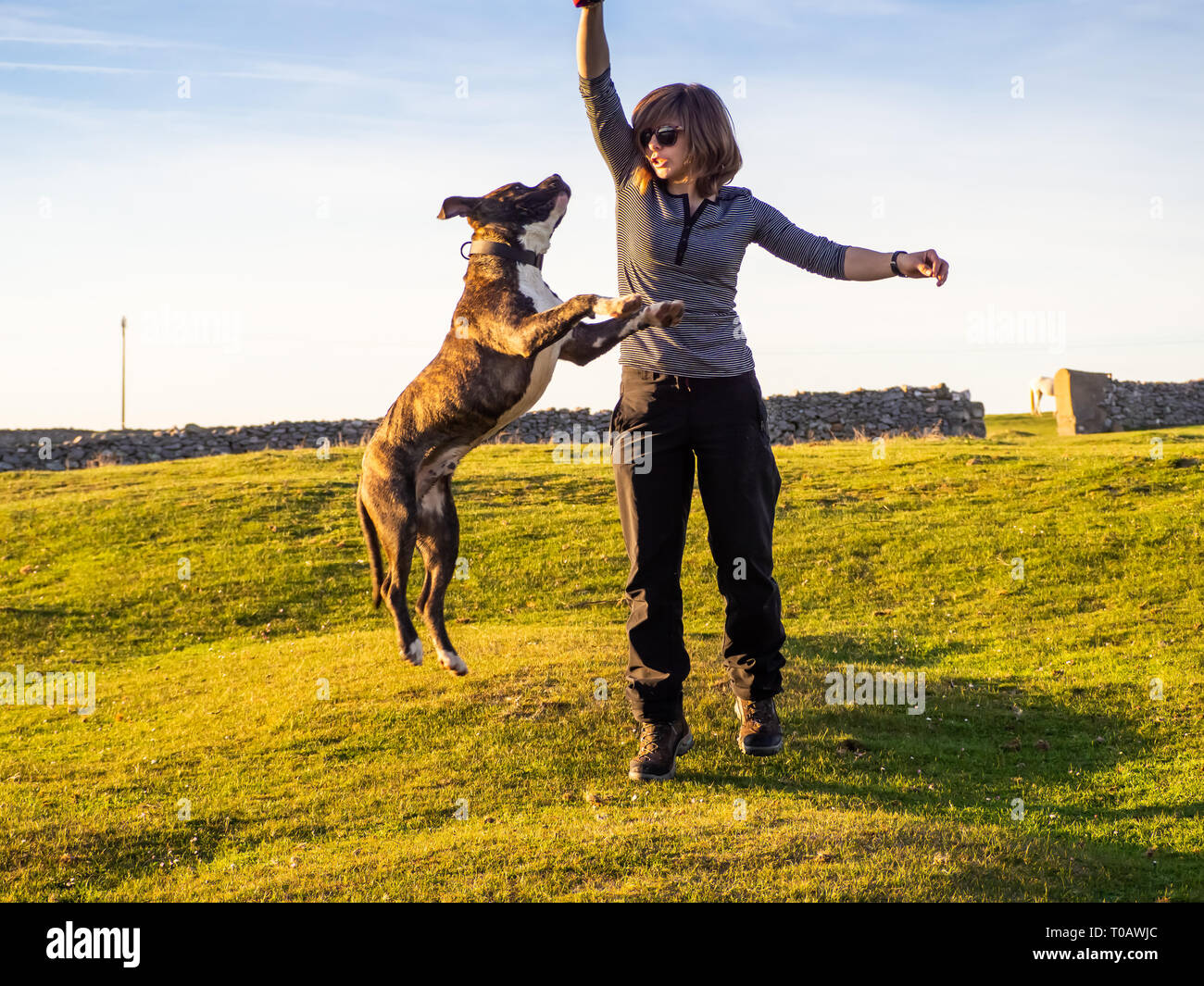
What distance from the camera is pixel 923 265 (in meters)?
4.88

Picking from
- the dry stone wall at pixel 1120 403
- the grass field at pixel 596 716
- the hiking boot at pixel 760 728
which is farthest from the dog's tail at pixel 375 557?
the dry stone wall at pixel 1120 403

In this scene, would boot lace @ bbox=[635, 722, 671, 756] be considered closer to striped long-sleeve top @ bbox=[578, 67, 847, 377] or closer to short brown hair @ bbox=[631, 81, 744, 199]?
striped long-sleeve top @ bbox=[578, 67, 847, 377]

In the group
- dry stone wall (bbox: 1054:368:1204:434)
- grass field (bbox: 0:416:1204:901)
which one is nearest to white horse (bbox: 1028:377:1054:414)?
dry stone wall (bbox: 1054:368:1204:434)

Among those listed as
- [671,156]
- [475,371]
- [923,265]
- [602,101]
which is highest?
[602,101]

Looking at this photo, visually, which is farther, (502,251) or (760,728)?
(760,728)

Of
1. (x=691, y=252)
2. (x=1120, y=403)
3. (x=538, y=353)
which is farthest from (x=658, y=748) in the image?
(x=1120, y=403)

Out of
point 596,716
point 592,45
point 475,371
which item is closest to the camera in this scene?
point 475,371

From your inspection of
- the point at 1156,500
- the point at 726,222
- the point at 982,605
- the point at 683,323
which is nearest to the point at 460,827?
the point at 683,323

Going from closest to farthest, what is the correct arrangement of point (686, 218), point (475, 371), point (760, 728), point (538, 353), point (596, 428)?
1. point (538, 353)
2. point (475, 371)
3. point (686, 218)
4. point (760, 728)
5. point (596, 428)

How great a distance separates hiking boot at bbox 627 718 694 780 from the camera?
19.5ft

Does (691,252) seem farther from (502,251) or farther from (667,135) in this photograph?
(502,251)

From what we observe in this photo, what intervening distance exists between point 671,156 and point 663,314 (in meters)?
1.76

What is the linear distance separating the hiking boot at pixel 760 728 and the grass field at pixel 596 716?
14.3 inches
